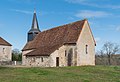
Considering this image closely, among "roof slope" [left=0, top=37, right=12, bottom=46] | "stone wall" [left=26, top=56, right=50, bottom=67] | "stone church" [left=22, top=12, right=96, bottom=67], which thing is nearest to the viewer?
"stone church" [left=22, top=12, right=96, bottom=67]

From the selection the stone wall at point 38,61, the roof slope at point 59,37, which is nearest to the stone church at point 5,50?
the roof slope at point 59,37

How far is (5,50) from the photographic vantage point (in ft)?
194

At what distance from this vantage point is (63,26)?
46.2 meters

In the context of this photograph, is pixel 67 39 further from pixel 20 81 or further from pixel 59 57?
pixel 20 81

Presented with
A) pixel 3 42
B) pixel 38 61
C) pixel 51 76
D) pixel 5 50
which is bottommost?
pixel 51 76

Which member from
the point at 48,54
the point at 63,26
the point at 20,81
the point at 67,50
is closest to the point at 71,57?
the point at 67,50

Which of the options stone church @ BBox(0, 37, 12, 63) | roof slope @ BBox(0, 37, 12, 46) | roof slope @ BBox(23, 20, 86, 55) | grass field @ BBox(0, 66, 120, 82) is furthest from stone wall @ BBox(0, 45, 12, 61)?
grass field @ BBox(0, 66, 120, 82)

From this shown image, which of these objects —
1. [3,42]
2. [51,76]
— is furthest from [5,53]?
[51,76]

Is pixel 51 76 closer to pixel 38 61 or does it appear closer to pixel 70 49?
pixel 70 49

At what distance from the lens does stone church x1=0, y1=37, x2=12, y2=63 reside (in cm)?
5831

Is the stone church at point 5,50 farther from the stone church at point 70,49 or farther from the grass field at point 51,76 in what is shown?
the grass field at point 51,76

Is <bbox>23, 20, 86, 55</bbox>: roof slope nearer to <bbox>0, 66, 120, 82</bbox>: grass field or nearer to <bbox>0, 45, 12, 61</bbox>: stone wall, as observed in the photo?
<bbox>0, 45, 12, 61</bbox>: stone wall

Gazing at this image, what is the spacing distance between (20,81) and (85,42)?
26178mm

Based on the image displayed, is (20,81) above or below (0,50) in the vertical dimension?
below
